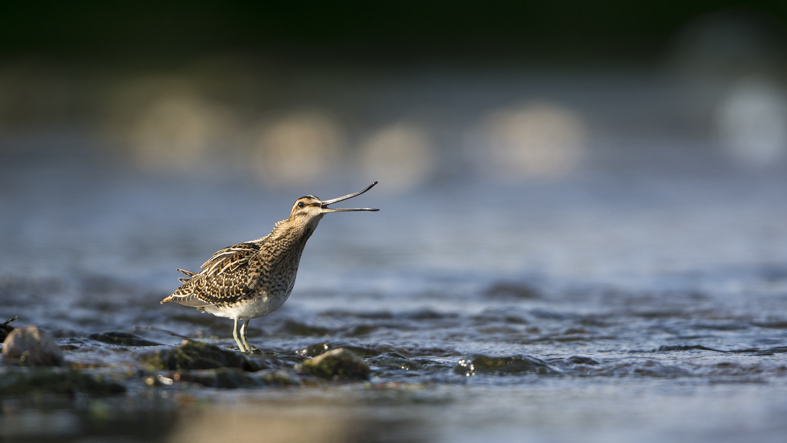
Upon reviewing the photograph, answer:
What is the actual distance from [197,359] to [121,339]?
4.41 ft

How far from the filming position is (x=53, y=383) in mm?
4457

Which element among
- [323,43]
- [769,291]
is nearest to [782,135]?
[769,291]

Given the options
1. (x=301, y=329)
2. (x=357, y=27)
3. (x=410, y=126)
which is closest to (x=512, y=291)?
(x=301, y=329)

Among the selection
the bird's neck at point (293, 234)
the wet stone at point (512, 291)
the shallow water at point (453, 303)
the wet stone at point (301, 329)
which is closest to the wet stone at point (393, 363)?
the shallow water at point (453, 303)

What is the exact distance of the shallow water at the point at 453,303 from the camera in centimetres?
416

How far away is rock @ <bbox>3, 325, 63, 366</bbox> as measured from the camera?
473 centimetres

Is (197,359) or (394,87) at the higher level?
(394,87)

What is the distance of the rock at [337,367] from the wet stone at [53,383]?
0.99 meters

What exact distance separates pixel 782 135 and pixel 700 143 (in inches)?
112

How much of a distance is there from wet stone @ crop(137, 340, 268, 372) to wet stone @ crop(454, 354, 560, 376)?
3.62 feet

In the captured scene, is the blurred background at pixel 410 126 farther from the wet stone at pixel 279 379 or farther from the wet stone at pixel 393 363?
the wet stone at pixel 279 379

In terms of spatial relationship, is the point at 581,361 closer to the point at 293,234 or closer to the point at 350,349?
the point at 350,349

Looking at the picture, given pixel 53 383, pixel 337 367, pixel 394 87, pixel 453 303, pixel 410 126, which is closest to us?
pixel 53 383

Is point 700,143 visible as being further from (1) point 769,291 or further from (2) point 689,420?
(2) point 689,420
